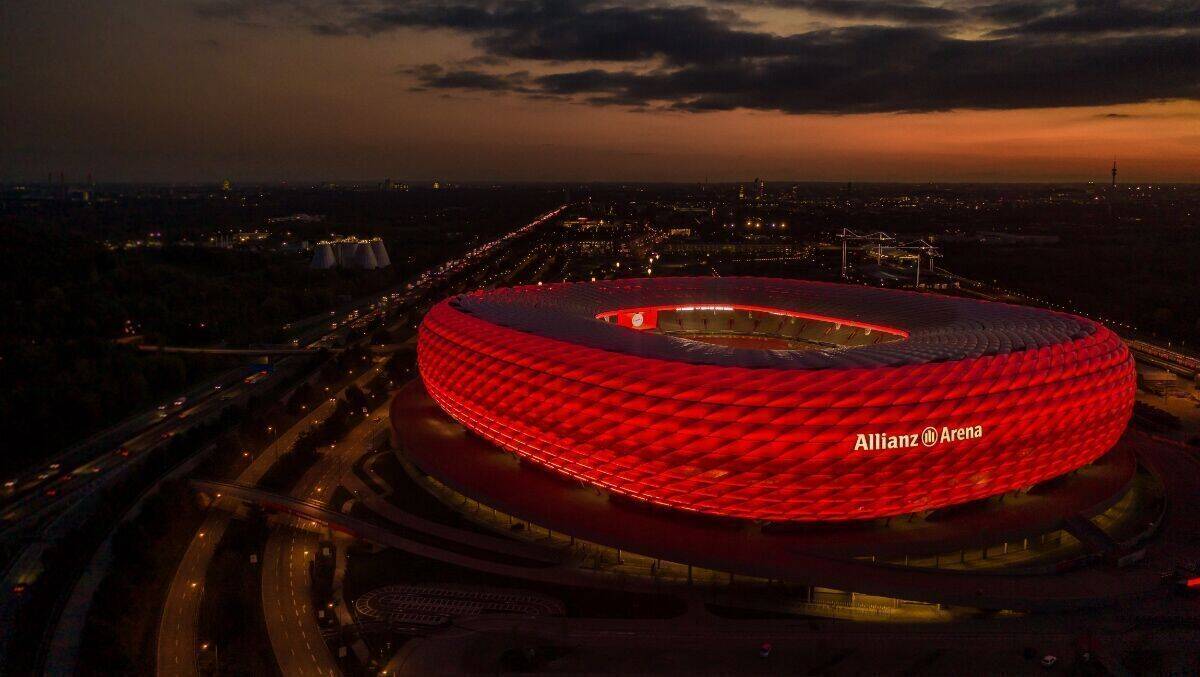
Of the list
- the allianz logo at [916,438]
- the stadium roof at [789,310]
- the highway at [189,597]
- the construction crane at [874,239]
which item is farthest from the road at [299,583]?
the construction crane at [874,239]

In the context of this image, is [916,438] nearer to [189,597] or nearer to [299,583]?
[299,583]

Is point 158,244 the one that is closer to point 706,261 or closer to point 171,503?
point 706,261

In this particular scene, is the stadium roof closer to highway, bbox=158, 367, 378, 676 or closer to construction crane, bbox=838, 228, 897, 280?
highway, bbox=158, 367, 378, 676

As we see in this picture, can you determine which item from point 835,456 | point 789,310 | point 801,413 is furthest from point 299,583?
point 789,310

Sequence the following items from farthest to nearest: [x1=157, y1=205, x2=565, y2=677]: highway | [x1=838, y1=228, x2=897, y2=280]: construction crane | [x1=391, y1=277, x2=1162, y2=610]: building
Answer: [x1=838, y1=228, x2=897, y2=280]: construction crane < [x1=391, y1=277, x2=1162, y2=610]: building < [x1=157, y1=205, x2=565, y2=677]: highway

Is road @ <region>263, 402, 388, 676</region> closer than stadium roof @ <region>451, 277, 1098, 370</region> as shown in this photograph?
Yes

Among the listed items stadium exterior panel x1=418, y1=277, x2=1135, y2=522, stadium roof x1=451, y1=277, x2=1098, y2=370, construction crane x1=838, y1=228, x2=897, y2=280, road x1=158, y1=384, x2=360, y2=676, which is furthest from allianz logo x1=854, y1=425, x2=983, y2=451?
construction crane x1=838, y1=228, x2=897, y2=280

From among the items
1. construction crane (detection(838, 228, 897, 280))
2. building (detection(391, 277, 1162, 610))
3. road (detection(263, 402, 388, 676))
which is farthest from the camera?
construction crane (detection(838, 228, 897, 280))
